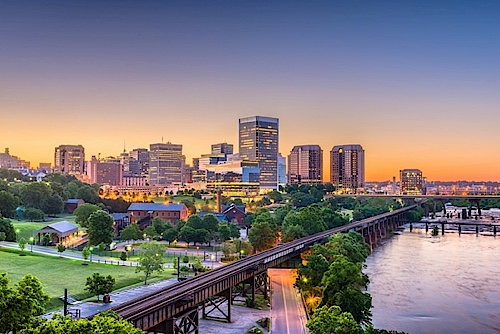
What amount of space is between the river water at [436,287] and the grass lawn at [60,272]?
3334 centimetres

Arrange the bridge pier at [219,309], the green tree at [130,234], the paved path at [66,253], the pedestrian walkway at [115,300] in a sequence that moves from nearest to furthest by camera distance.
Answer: the pedestrian walkway at [115,300]
the bridge pier at [219,309]
the paved path at [66,253]
the green tree at [130,234]

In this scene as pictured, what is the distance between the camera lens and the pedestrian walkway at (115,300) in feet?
164

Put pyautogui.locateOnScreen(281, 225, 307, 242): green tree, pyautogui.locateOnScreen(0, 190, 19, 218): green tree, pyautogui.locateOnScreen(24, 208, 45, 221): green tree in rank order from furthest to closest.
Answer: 1. pyautogui.locateOnScreen(24, 208, 45, 221): green tree
2. pyautogui.locateOnScreen(0, 190, 19, 218): green tree
3. pyautogui.locateOnScreen(281, 225, 307, 242): green tree

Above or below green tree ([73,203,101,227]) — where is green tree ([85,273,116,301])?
below

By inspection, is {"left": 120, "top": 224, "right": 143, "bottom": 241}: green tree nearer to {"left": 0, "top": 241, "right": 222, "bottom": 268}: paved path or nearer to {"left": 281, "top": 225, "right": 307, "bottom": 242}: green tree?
{"left": 0, "top": 241, "right": 222, "bottom": 268}: paved path

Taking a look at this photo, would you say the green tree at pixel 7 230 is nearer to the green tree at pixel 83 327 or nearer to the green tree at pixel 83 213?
the green tree at pixel 83 213

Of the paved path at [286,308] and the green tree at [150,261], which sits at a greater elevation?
the green tree at [150,261]

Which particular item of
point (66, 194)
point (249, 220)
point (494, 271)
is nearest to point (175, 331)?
point (494, 271)

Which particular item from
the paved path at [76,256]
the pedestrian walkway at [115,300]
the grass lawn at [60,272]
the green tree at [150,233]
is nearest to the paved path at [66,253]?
the paved path at [76,256]

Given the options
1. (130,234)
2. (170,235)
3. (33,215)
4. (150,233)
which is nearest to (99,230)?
(130,234)

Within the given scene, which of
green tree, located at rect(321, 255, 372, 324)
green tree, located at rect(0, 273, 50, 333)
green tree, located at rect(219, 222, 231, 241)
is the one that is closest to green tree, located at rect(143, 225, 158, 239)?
green tree, located at rect(219, 222, 231, 241)

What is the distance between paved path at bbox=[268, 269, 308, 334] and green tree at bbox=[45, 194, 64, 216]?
8170 centimetres

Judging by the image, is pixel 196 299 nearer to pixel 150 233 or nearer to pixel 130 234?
pixel 130 234

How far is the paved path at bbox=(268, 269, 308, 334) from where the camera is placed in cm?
5075
